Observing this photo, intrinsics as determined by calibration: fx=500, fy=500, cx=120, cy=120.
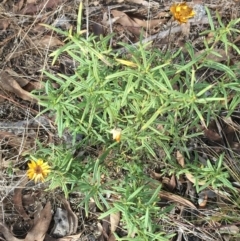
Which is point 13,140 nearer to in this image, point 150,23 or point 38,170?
point 38,170

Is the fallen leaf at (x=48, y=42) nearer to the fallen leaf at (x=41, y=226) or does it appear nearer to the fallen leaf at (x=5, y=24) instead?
the fallen leaf at (x=5, y=24)

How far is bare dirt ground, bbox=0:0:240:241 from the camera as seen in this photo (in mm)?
2977

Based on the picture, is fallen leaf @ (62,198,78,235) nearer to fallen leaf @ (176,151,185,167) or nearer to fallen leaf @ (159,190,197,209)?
fallen leaf @ (159,190,197,209)

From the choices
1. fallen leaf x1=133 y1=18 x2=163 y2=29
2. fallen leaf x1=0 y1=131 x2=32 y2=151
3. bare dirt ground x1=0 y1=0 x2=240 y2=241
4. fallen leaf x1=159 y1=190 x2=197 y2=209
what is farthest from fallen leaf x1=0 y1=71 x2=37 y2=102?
fallen leaf x1=159 y1=190 x2=197 y2=209

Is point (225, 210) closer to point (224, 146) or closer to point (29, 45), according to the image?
point (224, 146)

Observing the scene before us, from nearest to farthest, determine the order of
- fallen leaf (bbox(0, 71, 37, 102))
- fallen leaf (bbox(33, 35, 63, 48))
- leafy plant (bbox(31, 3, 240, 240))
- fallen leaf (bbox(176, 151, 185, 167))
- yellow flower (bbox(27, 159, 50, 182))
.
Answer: leafy plant (bbox(31, 3, 240, 240)) < yellow flower (bbox(27, 159, 50, 182)) < fallen leaf (bbox(176, 151, 185, 167)) < fallen leaf (bbox(0, 71, 37, 102)) < fallen leaf (bbox(33, 35, 63, 48))

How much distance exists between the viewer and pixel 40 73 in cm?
325

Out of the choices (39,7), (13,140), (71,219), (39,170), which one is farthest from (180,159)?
(39,7)

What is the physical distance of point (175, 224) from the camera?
2.88m

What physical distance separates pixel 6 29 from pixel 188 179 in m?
1.58

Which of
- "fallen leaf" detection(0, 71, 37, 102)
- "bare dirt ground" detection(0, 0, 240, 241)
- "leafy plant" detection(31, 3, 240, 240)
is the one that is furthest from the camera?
"fallen leaf" detection(0, 71, 37, 102)

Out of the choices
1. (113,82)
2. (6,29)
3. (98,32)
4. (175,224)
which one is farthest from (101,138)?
(6,29)

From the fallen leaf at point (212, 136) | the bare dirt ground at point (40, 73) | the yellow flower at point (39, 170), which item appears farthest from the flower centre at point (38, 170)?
the fallen leaf at point (212, 136)

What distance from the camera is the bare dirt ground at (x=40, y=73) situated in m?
2.98
